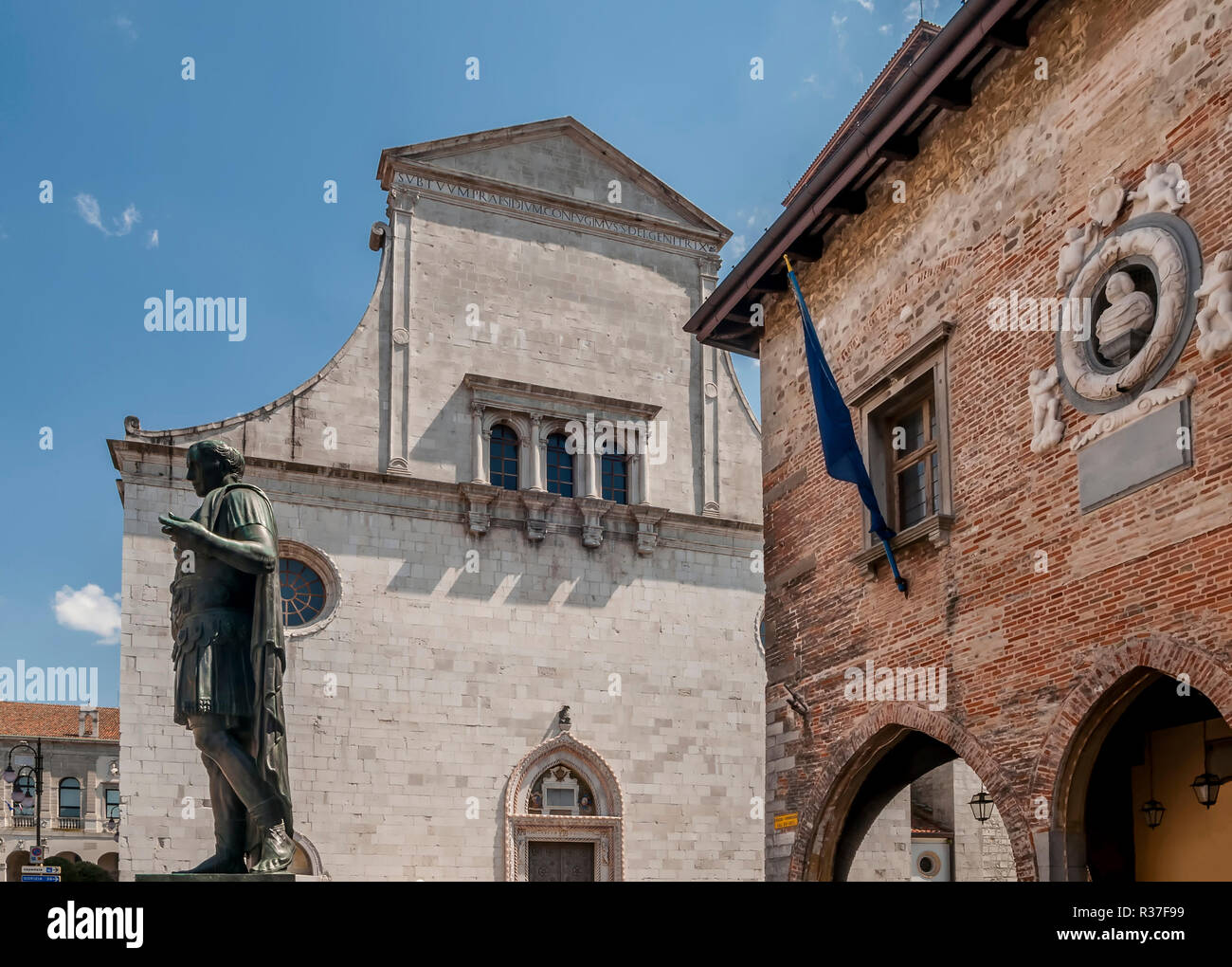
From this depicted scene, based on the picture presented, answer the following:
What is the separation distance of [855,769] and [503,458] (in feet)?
45.6

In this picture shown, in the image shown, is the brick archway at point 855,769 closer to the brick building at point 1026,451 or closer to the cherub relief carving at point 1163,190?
the brick building at point 1026,451

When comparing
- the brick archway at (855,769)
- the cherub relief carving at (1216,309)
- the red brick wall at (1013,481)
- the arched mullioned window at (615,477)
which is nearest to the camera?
the cherub relief carving at (1216,309)

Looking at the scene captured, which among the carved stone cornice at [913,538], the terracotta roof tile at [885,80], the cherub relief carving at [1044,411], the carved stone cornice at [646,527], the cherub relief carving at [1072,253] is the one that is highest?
the terracotta roof tile at [885,80]

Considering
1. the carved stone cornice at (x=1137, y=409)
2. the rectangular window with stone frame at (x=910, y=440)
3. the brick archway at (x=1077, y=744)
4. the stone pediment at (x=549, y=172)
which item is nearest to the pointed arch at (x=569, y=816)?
the stone pediment at (x=549, y=172)

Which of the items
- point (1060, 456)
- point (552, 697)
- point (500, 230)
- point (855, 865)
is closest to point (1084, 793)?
point (1060, 456)

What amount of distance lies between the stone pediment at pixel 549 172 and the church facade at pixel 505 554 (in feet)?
0.20

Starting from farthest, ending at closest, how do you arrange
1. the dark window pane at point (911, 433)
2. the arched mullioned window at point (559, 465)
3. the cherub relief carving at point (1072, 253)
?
the arched mullioned window at point (559, 465) < the dark window pane at point (911, 433) < the cherub relief carving at point (1072, 253)

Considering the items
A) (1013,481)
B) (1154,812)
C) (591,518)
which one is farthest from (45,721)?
(1013,481)

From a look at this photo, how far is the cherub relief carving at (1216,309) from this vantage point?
32.4ft

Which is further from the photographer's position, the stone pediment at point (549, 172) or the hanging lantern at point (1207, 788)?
the stone pediment at point (549, 172)
